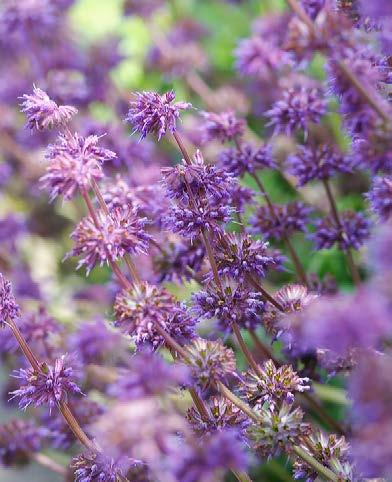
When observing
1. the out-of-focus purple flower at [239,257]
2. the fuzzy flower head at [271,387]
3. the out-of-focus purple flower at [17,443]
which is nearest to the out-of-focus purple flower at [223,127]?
the out-of-focus purple flower at [239,257]

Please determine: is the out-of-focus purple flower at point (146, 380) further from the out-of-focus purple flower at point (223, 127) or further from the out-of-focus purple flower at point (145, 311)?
the out-of-focus purple flower at point (223, 127)

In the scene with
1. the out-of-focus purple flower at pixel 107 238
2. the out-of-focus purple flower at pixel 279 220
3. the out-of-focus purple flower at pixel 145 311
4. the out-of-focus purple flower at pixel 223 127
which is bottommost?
the out-of-focus purple flower at pixel 145 311

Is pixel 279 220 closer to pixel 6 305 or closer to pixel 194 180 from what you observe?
pixel 194 180

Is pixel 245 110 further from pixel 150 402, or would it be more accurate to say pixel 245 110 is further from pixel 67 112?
pixel 150 402

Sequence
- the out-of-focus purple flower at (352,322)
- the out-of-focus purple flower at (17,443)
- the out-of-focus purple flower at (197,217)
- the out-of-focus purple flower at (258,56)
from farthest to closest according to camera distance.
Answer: the out-of-focus purple flower at (258,56) → the out-of-focus purple flower at (17,443) → the out-of-focus purple flower at (197,217) → the out-of-focus purple flower at (352,322)

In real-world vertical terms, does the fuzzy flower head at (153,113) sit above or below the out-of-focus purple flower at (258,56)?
below

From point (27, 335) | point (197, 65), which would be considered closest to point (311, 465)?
point (27, 335)
